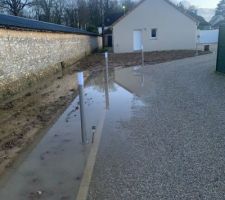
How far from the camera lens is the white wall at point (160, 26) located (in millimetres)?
37031

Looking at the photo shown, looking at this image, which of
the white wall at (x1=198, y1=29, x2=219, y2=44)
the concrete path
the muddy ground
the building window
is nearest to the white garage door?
the building window

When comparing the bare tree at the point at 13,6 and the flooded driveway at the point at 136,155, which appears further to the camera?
the bare tree at the point at 13,6

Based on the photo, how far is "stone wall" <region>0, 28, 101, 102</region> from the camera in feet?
40.2

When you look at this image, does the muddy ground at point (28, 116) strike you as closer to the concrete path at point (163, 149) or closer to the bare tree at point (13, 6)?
the concrete path at point (163, 149)

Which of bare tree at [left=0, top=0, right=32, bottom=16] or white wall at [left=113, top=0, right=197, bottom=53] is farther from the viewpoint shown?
bare tree at [left=0, top=0, right=32, bottom=16]

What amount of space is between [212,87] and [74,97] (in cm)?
499

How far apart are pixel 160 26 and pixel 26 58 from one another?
25.0 meters

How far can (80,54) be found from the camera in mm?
32656

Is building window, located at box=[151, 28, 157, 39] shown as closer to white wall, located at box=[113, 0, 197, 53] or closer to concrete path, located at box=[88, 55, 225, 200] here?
white wall, located at box=[113, 0, 197, 53]

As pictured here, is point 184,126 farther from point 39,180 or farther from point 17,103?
point 17,103

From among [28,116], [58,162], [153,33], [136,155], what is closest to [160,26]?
[153,33]

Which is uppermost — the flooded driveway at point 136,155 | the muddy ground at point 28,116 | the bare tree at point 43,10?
the bare tree at point 43,10

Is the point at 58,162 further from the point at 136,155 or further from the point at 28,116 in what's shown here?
the point at 28,116

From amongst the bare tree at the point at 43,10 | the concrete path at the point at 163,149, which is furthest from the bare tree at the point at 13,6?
the concrete path at the point at 163,149
